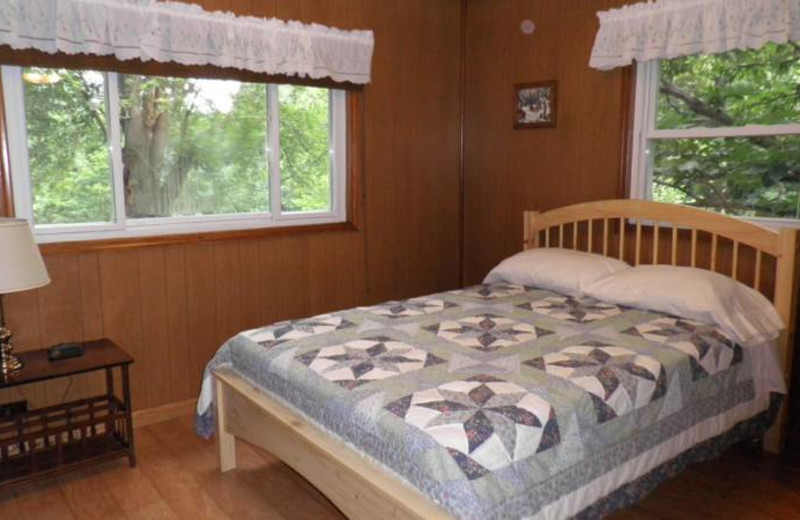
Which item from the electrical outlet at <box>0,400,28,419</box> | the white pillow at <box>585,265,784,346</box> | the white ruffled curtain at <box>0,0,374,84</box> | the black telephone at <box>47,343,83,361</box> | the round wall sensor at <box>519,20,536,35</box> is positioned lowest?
the electrical outlet at <box>0,400,28,419</box>

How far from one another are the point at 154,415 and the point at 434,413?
1.92 m

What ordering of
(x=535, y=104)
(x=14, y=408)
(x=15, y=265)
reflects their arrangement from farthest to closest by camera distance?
1. (x=535, y=104)
2. (x=14, y=408)
3. (x=15, y=265)

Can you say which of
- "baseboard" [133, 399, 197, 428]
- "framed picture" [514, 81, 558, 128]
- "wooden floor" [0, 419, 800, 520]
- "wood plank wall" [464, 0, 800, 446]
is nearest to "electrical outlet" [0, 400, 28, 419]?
"wooden floor" [0, 419, 800, 520]

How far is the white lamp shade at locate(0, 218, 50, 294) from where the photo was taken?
2316 millimetres

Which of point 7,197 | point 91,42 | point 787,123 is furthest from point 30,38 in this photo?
point 787,123

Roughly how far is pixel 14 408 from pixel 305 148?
1.90 meters

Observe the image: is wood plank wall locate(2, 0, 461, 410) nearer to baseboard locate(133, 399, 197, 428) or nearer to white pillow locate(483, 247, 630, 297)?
baseboard locate(133, 399, 197, 428)

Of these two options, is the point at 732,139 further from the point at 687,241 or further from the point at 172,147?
the point at 172,147

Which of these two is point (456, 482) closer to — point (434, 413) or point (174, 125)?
point (434, 413)

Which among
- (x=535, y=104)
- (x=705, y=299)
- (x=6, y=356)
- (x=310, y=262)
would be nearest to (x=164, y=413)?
(x=6, y=356)

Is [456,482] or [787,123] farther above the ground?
[787,123]

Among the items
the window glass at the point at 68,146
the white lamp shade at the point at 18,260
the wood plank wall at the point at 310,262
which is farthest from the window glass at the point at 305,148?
the white lamp shade at the point at 18,260

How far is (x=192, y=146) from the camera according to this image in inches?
127

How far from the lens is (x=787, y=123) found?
9.31ft
